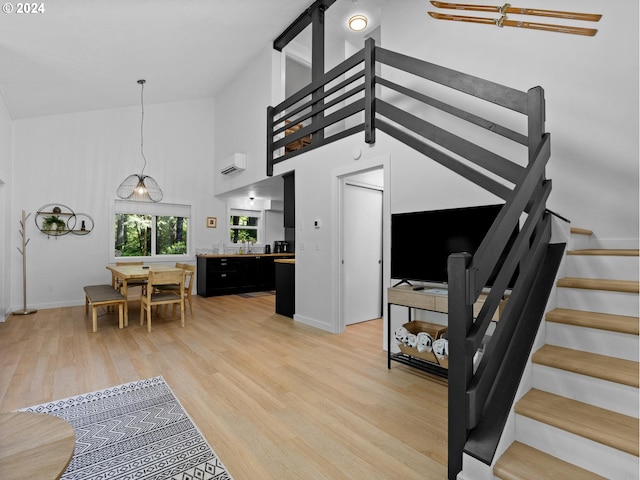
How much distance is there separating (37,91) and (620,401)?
22.3 feet

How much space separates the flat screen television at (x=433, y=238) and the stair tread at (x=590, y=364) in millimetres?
895

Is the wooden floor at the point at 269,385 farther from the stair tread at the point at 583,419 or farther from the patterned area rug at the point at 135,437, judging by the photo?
the stair tread at the point at 583,419

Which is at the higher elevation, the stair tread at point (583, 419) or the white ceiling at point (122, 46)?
the white ceiling at point (122, 46)

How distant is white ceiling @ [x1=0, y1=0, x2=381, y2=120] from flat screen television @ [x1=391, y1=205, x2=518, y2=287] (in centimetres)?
347

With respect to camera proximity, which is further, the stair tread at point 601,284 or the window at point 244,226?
the window at point 244,226

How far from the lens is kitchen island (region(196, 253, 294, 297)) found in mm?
6992

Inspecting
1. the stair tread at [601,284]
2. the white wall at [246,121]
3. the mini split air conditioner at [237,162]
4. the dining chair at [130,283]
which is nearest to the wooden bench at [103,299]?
the dining chair at [130,283]

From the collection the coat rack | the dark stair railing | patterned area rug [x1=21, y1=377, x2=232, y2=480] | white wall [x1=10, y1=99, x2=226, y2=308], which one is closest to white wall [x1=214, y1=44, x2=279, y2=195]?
white wall [x1=10, y1=99, x2=226, y2=308]

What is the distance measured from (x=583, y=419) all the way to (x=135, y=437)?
2391 mm

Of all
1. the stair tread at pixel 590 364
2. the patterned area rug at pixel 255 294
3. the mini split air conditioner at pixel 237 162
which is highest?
the mini split air conditioner at pixel 237 162

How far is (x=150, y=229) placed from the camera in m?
6.91

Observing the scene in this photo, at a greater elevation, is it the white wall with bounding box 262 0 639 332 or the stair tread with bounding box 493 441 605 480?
the white wall with bounding box 262 0 639 332

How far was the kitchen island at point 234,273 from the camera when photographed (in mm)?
6992

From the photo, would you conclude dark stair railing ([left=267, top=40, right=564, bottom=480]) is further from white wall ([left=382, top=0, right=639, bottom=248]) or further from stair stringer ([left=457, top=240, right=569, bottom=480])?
white wall ([left=382, top=0, right=639, bottom=248])
